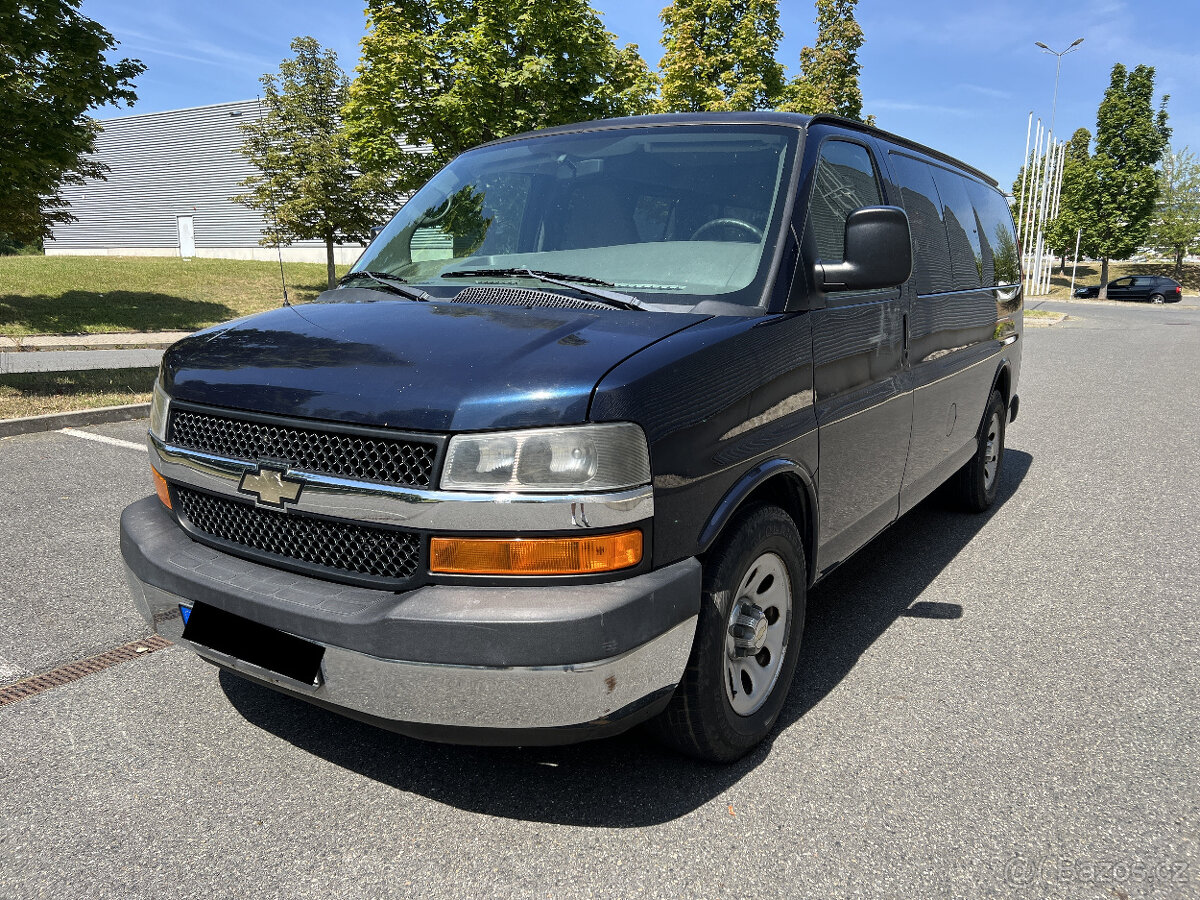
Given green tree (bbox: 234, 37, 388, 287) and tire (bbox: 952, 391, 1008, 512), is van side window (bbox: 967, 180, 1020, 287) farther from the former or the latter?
green tree (bbox: 234, 37, 388, 287)

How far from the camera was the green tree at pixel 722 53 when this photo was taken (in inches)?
1027

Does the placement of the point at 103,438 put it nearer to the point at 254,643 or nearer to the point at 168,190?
the point at 254,643

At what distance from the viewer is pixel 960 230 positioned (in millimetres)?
4883

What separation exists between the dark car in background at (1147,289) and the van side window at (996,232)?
154 ft

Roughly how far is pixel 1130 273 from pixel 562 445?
7508 centimetres

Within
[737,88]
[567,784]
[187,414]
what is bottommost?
[567,784]

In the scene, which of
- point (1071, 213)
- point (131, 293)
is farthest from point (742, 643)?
point (1071, 213)

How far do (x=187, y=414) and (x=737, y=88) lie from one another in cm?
2634

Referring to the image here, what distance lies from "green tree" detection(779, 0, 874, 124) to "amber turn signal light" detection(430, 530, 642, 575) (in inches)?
1326

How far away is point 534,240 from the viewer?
3359mm

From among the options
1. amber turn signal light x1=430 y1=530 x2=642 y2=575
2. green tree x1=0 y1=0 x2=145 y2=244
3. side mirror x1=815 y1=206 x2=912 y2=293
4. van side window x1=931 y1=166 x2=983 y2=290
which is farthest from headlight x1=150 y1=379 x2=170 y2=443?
green tree x1=0 y1=0 x2=145 y2=244

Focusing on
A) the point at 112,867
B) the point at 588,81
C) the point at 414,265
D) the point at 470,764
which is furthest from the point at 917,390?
the point at 588,81

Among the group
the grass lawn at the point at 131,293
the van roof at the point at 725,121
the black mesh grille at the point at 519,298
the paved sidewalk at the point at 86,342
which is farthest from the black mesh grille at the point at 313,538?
the grass lawn at the point at 131,293

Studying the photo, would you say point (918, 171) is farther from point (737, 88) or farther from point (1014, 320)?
point (737, 88)
